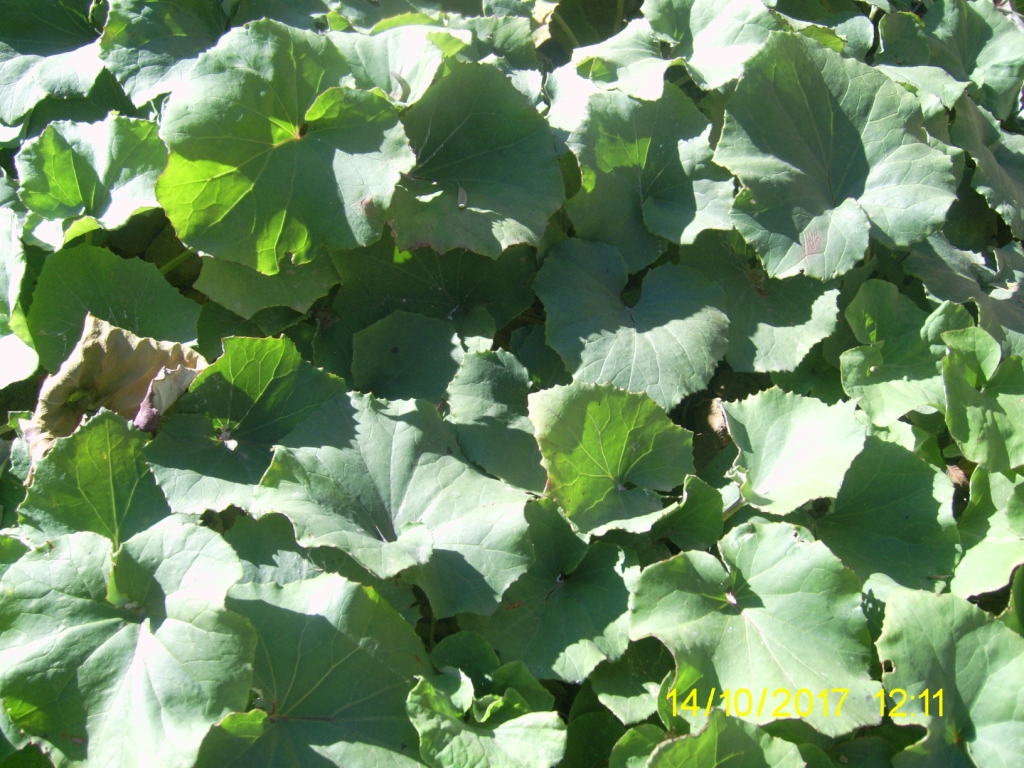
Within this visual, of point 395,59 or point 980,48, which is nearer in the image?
point 395,59

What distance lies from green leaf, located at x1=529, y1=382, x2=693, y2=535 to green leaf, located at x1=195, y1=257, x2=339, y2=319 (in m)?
0.62

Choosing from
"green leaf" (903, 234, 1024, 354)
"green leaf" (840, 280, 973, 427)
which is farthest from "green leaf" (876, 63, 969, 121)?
"green leaf" (840, 280, 973, 427)

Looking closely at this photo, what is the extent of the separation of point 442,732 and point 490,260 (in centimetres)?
111

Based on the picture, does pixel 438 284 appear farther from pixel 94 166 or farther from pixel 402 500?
pixel 94 166

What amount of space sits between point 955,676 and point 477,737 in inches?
35.5

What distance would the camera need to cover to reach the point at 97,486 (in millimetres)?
1497

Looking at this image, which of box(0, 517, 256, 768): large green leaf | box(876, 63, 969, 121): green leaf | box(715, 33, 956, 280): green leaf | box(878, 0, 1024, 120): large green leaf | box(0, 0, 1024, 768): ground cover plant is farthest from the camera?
box(878, 0, 1024, 120): large green leaf

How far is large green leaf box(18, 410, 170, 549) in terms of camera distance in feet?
4.78

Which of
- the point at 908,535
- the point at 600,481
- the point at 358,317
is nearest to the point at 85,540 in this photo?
the point at 358,317

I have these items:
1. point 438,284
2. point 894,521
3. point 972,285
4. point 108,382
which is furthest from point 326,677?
point 972,285

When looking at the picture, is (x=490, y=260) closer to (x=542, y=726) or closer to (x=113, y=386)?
(x=113, y=386)

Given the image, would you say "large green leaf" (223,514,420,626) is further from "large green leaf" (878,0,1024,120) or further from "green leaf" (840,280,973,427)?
"large green leaf" (878,0,1024,120)

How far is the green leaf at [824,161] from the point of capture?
1.90 m

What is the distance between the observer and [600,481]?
1.64m
